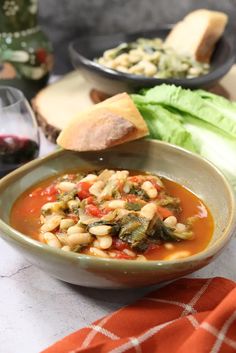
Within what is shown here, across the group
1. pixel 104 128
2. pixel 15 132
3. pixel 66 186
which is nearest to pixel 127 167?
pixel 104 128

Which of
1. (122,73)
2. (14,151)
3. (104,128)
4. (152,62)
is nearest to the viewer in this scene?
(104,128)

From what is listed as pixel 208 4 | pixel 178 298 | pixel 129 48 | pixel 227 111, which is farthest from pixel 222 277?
pixel 208 4

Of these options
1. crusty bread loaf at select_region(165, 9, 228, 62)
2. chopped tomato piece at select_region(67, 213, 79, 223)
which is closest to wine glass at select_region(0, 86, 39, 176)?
chopped tomato piece at select_region(67, 213, 79, 223)

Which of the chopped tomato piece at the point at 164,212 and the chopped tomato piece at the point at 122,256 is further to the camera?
the chopped tomato piece at the point at 164,212

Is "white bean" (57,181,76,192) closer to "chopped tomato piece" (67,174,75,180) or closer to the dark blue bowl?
"chopped tomato piece" (67,174,75,180)

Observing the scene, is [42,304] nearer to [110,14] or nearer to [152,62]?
[152,62]

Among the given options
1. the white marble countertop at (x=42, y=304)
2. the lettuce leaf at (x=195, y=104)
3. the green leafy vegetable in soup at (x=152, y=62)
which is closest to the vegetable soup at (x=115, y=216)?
the white marble countertop at (x=42, y=304)

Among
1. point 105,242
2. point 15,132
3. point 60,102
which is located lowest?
point 60,102

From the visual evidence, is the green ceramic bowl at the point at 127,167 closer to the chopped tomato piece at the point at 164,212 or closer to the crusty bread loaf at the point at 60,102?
the chopped tomato piece at the point at 164,212
